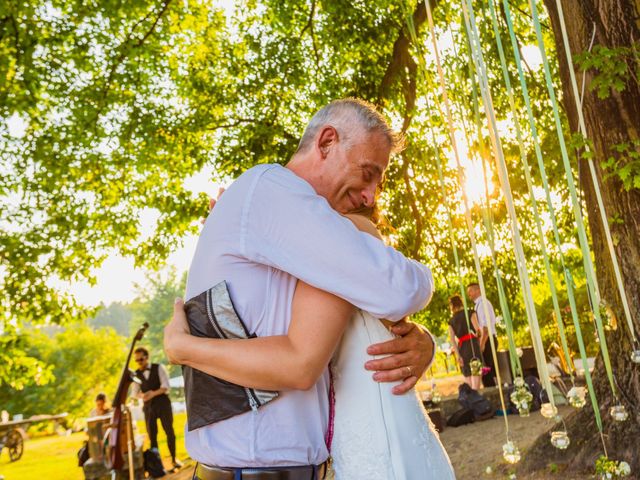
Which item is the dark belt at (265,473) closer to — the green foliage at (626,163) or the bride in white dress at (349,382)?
the bride in white dress at (349,382)

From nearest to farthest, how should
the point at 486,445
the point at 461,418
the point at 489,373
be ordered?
the point at 486,445 < the point at 461,418 < the point at 489,373

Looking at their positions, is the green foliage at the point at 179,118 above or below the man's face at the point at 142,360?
above

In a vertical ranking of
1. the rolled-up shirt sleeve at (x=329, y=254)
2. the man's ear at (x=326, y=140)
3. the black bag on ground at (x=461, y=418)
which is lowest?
the black bag on ground at (x=461, y=418)

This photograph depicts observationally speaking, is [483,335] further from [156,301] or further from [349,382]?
[156,301]

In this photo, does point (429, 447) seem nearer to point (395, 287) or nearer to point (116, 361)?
point (395, 287)

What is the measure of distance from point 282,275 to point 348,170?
33 centimetres

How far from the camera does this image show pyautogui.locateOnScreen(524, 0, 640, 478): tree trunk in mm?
3734

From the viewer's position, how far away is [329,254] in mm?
1273

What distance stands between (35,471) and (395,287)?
55.3ft

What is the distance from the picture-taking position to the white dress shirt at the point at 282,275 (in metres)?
1.28

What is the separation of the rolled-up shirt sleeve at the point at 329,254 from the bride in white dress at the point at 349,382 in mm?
64

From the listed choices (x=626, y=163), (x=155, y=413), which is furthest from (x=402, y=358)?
(x=155, y=413)

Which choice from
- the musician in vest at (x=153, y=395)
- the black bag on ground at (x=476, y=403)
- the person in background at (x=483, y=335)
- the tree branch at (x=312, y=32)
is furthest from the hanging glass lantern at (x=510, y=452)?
the tree branch at (x=312, y=32)

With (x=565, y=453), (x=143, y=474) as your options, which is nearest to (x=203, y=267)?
(x=565, y=453)
